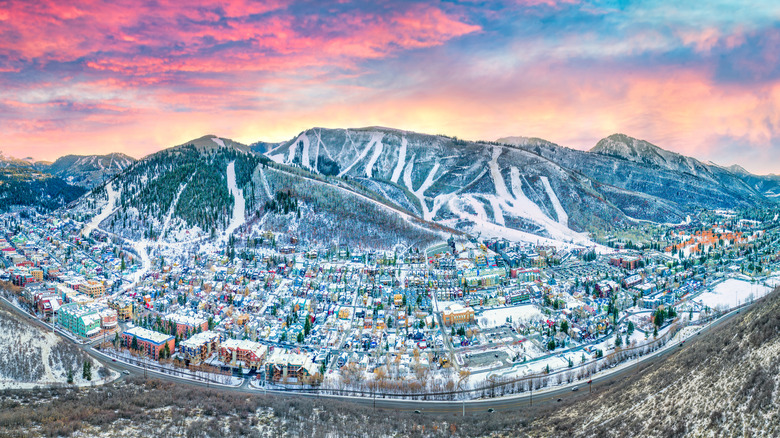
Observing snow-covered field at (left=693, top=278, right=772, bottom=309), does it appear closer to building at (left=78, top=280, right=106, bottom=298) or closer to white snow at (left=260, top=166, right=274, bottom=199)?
building at (left=78, top=280, right=106, bottom=298)

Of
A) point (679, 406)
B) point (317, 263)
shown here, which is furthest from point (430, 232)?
point (679, 406)

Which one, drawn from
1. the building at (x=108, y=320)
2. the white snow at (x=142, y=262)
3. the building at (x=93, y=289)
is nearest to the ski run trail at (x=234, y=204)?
the white snow at (x=142, y=262)

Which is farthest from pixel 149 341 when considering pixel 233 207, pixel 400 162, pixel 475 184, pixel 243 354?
pixel 400 162

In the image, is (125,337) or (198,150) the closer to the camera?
(125,337)

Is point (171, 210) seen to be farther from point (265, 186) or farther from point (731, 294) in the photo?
point (731, 294)

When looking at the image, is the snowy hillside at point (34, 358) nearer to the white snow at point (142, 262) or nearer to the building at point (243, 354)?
the building at point (243, 354)

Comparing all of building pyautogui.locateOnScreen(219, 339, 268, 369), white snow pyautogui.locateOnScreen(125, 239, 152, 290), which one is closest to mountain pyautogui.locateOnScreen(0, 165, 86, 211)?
white snow pyautogui.locateOnScreen(125, 239, 152, 290)

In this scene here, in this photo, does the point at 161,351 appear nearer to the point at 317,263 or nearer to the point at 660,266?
the point at 317,263
